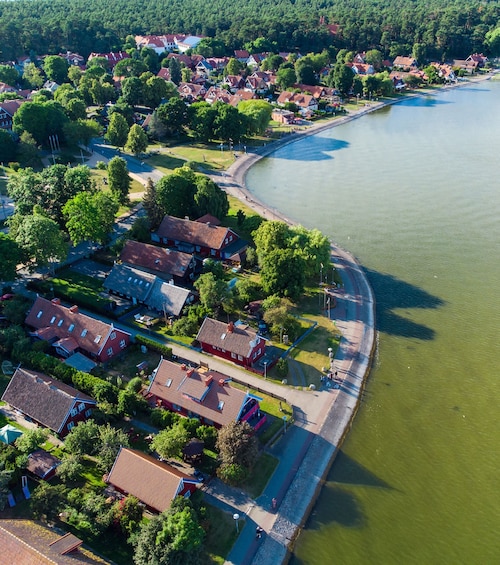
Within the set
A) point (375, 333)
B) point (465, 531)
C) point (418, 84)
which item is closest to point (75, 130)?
point (375, 333)

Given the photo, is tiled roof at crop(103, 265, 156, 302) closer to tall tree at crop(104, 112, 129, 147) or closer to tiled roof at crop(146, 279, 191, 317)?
tiled roof at crop(146, 279, 191, 317)

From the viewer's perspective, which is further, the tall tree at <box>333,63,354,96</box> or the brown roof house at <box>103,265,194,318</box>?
the tall tree at <box>333,63,354,96</box>

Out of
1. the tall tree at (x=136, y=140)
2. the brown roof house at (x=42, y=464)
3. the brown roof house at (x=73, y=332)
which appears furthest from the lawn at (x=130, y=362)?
the tall tree at (x=136, y=140)

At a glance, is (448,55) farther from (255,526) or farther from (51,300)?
(255,526)

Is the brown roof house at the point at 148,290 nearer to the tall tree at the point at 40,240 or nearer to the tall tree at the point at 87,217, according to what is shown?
the tall tree at the point at 40,240

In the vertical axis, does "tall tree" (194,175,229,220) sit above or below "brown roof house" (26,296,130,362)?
above

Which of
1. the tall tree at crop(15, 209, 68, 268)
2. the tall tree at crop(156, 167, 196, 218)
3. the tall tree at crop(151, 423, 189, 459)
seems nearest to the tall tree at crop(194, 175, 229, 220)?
the tall tree at crop(156, 167, 196, 218)

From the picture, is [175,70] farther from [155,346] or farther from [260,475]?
[260,475]

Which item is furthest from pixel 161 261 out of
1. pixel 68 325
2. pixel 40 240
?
pixel 68 325
